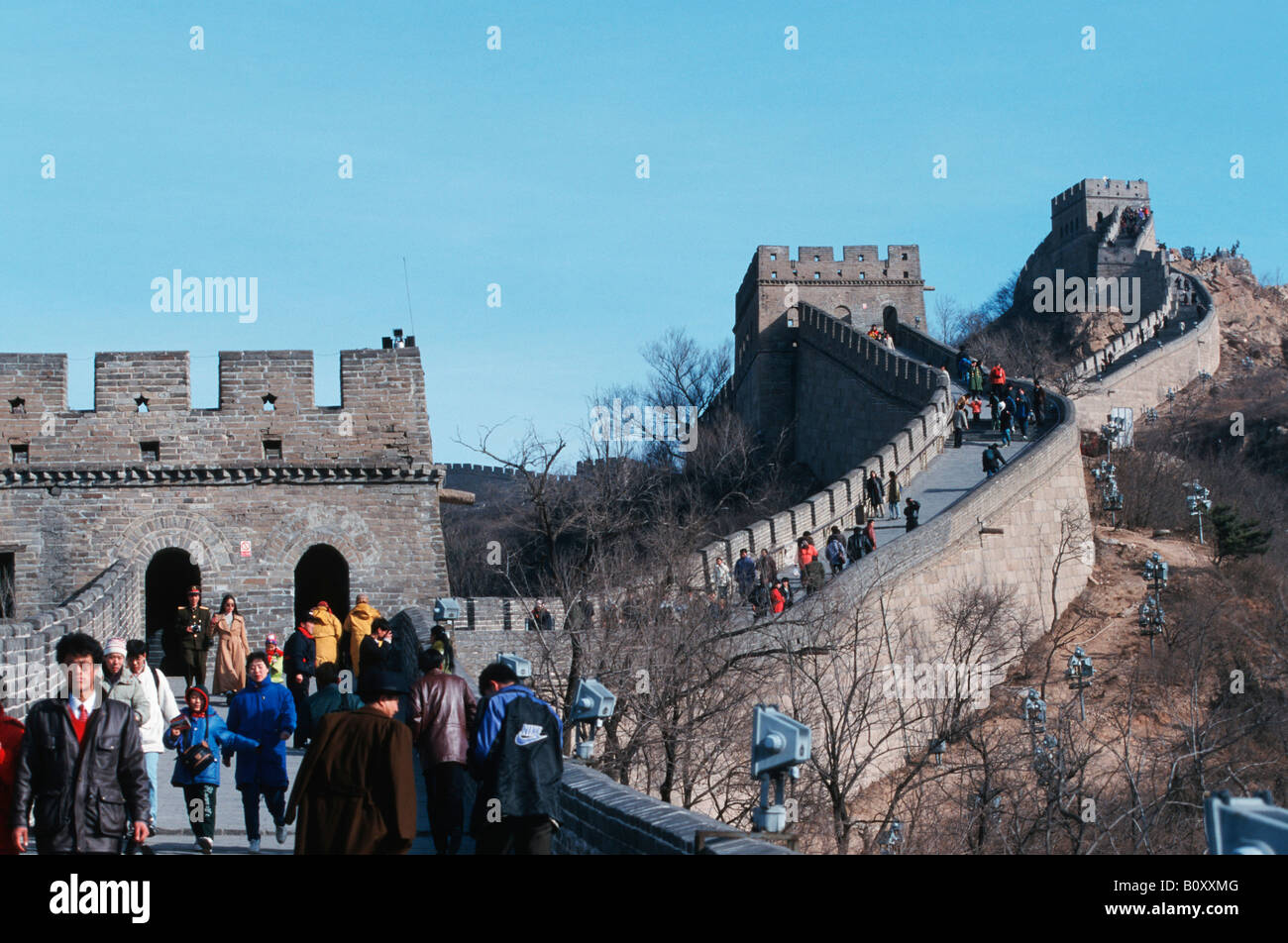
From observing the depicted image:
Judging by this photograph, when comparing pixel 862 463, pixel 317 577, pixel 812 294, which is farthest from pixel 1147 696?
pixel 812 294

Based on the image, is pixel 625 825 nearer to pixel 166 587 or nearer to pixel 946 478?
pixel 166 587

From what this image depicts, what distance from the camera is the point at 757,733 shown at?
287 inches

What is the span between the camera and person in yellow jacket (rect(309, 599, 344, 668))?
14547 mm

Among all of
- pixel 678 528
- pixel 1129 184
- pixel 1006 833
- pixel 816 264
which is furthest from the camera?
pixel 1129 184

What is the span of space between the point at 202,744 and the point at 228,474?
1222cm

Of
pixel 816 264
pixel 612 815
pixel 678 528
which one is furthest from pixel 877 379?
pixel 612 815

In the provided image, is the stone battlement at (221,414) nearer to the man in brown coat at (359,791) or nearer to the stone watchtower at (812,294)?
the man in brown coat at (359,791)

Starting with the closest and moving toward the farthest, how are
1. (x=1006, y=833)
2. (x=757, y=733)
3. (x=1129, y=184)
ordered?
(x=757, y=733) < (x=1006, y=833) < (x=1129, y=184)

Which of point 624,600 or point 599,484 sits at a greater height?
point 599,484

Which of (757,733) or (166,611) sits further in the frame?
(166,611)

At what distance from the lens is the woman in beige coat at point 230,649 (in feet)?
51.2

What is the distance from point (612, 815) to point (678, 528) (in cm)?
1352

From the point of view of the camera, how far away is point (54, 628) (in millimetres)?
14633
